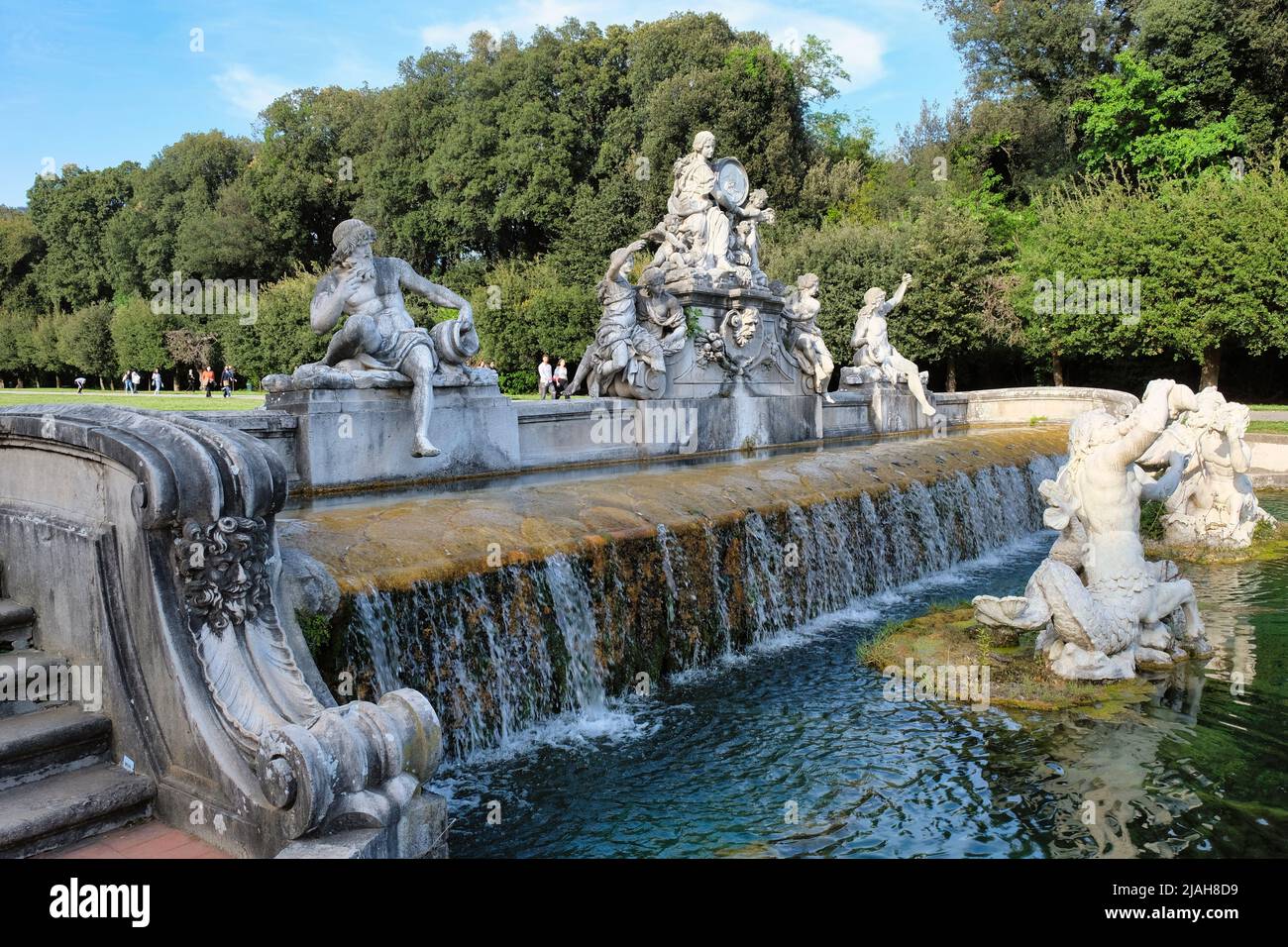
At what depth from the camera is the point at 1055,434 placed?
52.5 feet

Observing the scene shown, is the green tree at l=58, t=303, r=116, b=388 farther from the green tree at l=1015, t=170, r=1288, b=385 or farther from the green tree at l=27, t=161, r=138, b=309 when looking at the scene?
the green tree at l=1015, t=170, r=1288, b=385

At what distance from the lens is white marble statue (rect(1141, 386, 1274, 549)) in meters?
11.3

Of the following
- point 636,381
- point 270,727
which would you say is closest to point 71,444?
point 270,727

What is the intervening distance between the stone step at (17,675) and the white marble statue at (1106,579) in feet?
18.3

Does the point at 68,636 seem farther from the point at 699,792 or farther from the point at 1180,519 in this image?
the point at 1180,519

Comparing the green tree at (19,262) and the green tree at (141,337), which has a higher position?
the green tree at (19,262)

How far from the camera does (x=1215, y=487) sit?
37.6 feet

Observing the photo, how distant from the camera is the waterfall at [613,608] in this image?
5578mm

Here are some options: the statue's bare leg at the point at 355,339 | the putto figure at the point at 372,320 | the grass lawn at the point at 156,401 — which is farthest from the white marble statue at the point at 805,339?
the grass lawn at the point at 156,401

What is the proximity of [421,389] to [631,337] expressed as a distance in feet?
13.2

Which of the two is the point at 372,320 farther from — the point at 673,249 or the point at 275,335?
the point at 275,335

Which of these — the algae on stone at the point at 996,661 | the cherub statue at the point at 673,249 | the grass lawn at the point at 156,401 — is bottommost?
the algae on stone at the point at 996,661

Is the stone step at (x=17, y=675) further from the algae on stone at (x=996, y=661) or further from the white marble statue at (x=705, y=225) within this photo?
the white marble statue at (x=705, y=225)

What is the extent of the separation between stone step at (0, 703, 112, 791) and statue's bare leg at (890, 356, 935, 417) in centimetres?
1593
